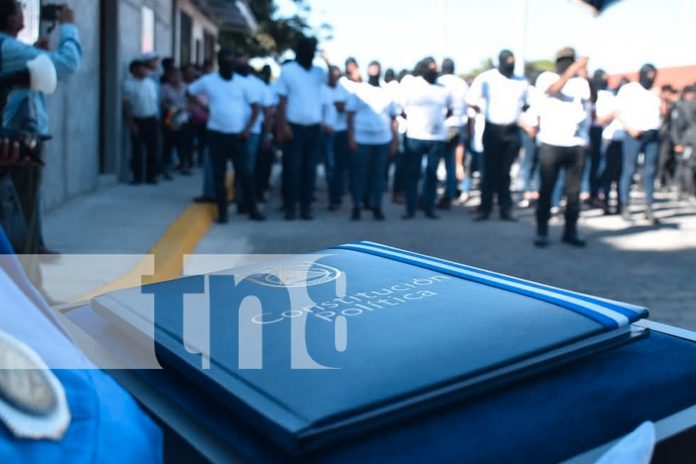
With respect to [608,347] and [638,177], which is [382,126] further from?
[638,177]

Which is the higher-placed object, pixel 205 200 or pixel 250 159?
pixel 250 159

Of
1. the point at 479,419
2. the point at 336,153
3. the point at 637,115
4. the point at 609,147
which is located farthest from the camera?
the point at 336,153

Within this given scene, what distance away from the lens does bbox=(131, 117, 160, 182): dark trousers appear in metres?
11.2

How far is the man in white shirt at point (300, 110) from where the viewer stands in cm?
850

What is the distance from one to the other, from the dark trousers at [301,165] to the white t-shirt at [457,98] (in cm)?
200

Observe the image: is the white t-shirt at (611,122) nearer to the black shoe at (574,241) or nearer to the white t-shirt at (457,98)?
the white t-shirt at (457,98)

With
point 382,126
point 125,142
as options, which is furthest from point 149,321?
point 125,142

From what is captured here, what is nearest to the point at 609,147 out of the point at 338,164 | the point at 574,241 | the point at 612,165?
the point at 612,165

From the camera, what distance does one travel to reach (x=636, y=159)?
954 centimetres

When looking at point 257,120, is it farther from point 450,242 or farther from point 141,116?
point 141,116

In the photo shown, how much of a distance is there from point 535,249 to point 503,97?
2100mm

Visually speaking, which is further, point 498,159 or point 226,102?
point 498,159

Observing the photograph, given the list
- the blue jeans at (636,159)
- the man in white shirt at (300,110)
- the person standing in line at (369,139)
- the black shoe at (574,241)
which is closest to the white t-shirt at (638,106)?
the blue jeans at (636,159)

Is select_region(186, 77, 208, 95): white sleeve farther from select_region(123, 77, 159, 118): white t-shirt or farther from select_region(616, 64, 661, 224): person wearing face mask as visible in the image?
select_region(616, 64, 661, 224): person wearing face mask
